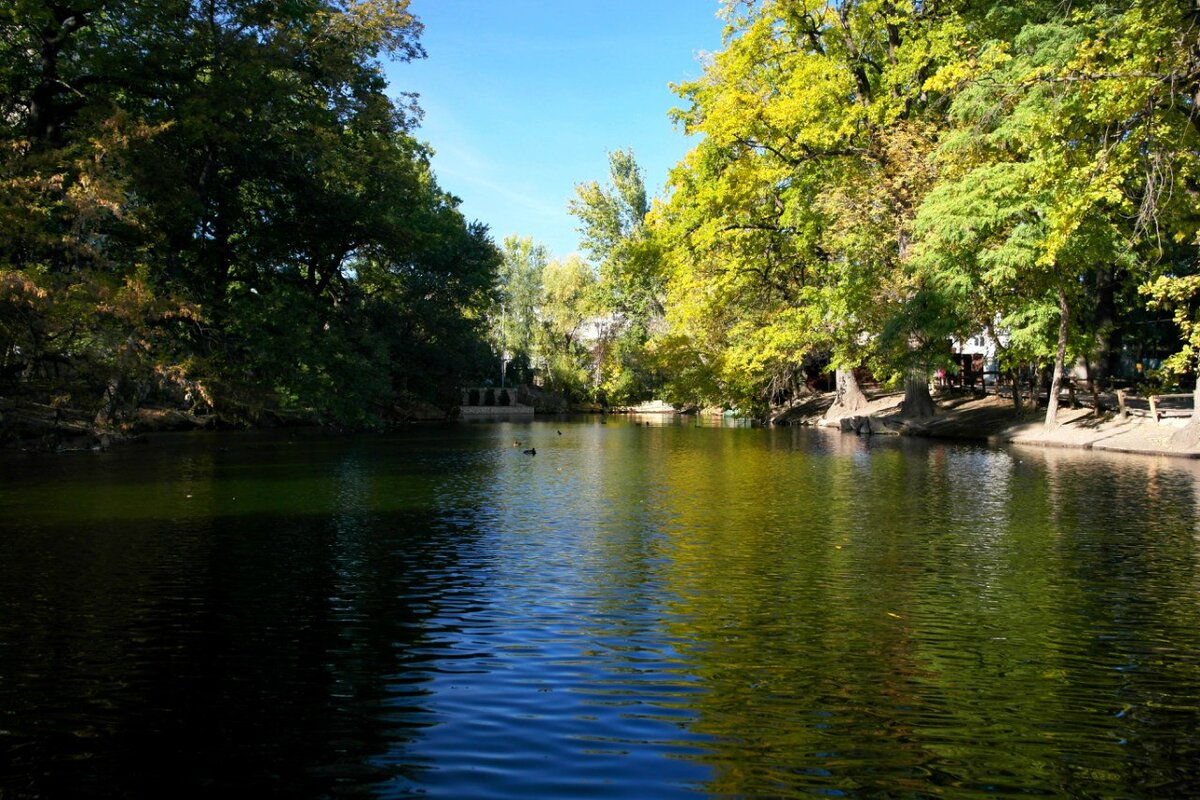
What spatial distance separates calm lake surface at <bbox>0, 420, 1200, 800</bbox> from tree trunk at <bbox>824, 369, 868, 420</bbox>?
31.7 metres

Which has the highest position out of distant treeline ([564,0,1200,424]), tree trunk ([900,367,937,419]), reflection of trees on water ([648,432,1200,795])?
distant treeline ([564,0,1200,424])

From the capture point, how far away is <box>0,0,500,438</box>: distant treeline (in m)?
27.3

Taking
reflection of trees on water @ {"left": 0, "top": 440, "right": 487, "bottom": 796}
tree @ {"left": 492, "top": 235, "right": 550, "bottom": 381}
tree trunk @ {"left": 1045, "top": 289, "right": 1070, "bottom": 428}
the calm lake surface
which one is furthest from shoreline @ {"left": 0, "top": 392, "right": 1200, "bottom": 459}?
tree @ {"left": 492, "top": 235, "right": 550, "bottom": 381}

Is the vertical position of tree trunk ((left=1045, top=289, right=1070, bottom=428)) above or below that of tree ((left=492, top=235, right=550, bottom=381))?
below

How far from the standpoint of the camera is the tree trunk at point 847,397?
49.4 m

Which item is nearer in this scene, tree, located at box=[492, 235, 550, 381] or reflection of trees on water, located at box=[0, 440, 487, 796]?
reflection of trees on water, located at box=[0, 440, 487, 796]

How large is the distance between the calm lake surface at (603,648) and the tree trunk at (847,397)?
3166 centimetres

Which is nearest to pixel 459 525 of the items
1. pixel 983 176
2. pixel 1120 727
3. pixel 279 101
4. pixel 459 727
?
pixel 459 727

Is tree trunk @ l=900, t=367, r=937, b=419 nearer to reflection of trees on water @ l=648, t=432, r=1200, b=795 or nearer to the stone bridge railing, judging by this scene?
reflection of trees on water @ l=648, t=432, r=1200, b=795

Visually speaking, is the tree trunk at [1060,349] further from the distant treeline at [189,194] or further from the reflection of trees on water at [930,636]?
the distant treeline at [189,194]

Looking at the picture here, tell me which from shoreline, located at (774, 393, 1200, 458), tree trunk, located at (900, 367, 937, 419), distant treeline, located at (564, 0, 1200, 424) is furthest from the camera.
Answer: tree trunk, located at (900, 367, 937, 419)


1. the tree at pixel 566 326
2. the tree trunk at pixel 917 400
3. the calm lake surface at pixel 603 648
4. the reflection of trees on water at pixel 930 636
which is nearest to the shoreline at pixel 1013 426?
the tree trunk at pixel 917 400

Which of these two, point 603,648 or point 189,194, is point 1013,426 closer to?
point 603,648

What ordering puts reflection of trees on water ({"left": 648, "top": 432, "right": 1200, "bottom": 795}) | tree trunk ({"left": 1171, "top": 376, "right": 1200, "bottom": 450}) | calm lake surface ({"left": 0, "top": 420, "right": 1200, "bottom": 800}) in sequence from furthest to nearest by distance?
1. tree trunk ({"left": 1171, "top": 376, "right": 1200, "bottom": 450})
2. reflection of trees on water ({"left": 648, "top": 432, "right": 1200, "bottom": 795})
3. calm lake surface ({"left": 0, "top": 420, "right": 1200, "bottom": 800})
